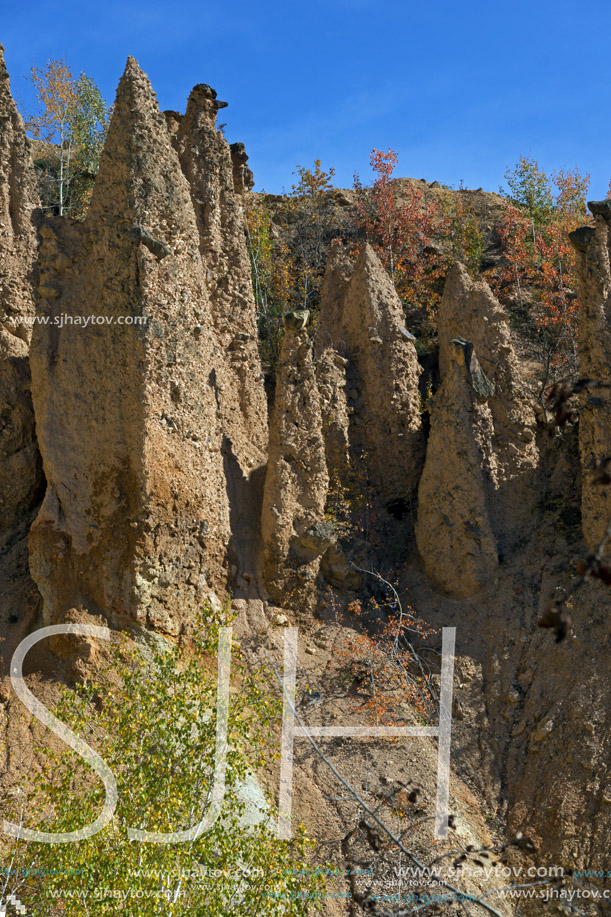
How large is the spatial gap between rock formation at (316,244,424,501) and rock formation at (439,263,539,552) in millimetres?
948

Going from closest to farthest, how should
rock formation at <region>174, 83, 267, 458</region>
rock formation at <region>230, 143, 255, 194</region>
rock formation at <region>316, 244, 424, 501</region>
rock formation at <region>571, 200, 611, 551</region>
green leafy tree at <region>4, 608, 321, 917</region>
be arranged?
green leafy tree at <region>4, 608, 321, 917</region>, rock formation at <region>571, 200, 611, 551</region>, rock formation at <region>174, 83, 267, 458</region>, rock formation at <region>316, 244, 424, 501</region>, rock formation at <region>230, 143, 255, 194</region>

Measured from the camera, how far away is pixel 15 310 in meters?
16.5

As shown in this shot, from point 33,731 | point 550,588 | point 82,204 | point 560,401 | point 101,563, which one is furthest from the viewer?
point 82,204

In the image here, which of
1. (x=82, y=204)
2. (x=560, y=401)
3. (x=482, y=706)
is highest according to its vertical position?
(x=82, y=204)

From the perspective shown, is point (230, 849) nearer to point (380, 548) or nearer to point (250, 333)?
point (380, 548)

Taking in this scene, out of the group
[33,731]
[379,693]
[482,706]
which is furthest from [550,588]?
[33,731]

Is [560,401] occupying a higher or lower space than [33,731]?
higher

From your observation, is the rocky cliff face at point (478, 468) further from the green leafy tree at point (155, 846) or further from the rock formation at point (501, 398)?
the green leafy tree at point (155, 846)

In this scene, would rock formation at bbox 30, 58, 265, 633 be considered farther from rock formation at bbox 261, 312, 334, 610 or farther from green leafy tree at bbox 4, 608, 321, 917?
green leafy tree at bbox 4, 608, 321, 917

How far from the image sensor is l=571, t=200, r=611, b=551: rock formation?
15398 mm

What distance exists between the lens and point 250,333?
1764 cm

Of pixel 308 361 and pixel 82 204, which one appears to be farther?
pixel 82 204

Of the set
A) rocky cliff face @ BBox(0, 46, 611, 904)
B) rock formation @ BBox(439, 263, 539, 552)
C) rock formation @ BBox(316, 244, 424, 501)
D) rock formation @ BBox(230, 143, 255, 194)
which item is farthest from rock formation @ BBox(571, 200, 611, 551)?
rock formation @ BBox(230, 143, 255, 194)

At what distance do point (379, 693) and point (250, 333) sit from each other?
7.32 meters
